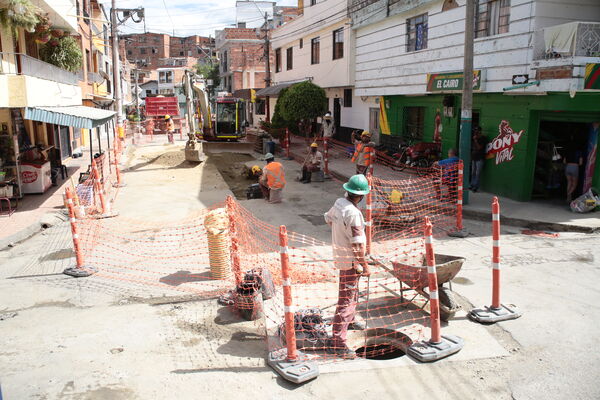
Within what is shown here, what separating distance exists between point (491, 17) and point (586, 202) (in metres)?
5.90

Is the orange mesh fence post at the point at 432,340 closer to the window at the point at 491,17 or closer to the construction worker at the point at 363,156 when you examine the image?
the construction worker at the point at 363,156

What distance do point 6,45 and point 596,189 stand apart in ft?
56.2

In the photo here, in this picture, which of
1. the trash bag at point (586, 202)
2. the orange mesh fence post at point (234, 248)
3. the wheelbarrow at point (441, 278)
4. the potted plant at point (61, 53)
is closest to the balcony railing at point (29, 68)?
the potted plant at point (61, 53)

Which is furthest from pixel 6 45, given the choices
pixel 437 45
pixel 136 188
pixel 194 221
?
pixel 437 45

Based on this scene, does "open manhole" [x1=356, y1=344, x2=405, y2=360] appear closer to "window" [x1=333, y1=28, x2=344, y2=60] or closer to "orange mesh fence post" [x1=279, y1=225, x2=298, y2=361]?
"orange mesh fence post" [x1=279, y1=225, x2=298, y2=361]

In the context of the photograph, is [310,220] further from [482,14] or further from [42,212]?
[482,14]

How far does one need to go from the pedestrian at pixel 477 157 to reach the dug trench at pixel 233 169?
6907 millimetres

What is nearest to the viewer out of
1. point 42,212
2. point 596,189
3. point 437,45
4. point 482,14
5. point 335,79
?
point 596,189

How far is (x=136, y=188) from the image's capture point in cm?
1711

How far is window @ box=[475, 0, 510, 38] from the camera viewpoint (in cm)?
1338

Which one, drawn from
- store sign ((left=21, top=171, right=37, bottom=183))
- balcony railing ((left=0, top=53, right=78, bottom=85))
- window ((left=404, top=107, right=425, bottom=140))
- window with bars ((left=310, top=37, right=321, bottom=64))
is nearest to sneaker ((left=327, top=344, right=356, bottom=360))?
balcony railing ((left=0, top=53, right=78, bottom=85))

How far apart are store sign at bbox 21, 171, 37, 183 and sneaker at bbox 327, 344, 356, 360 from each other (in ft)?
42.1

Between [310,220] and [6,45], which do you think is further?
[6,45]

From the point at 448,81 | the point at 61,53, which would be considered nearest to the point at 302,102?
the point at 448,81
